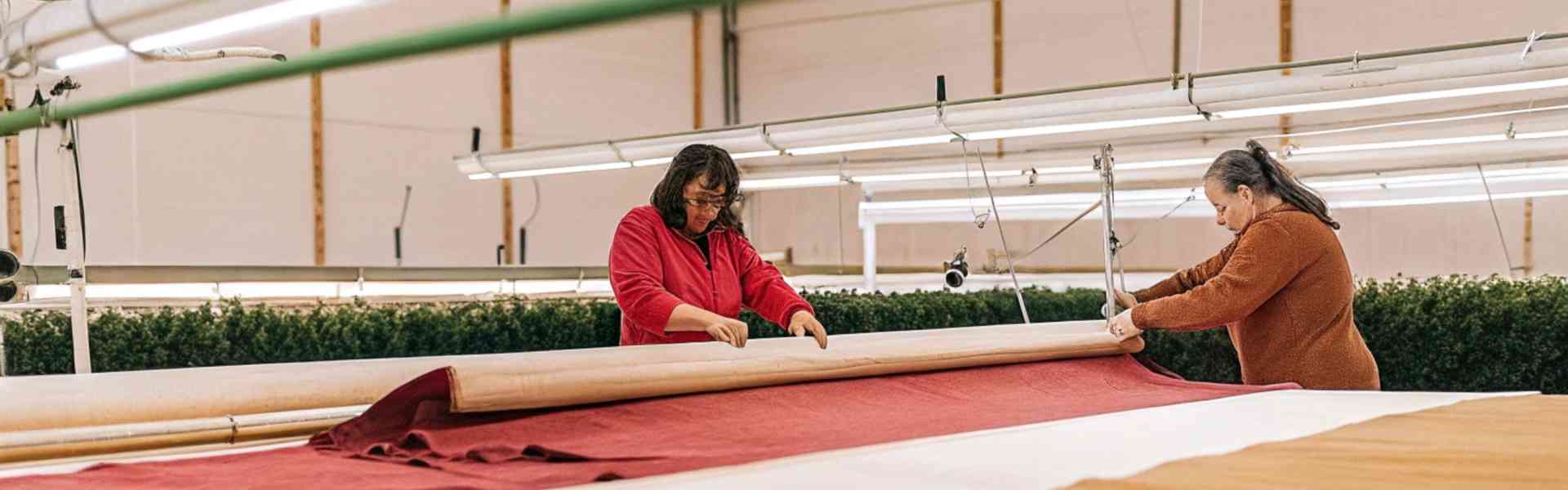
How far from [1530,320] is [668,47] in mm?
11061

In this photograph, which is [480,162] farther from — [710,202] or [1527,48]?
[1527,48]

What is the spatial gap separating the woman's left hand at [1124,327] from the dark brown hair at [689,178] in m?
1.09

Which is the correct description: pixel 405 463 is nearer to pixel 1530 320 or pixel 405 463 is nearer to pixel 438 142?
pixel 1530 320

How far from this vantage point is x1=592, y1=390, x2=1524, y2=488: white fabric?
5.62 ft

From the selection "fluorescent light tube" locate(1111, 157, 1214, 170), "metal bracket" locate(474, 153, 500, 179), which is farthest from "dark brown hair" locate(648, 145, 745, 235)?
"metal bracket" locate(474, 153, 500, 179)

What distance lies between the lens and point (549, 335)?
5.96 metres

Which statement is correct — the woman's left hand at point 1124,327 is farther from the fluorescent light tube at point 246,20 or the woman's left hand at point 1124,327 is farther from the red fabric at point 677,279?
the fluorescent light tube at point 246,20

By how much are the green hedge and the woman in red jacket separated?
2.23m

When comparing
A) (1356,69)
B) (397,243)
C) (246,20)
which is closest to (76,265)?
(246,20)

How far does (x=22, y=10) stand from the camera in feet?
30.8

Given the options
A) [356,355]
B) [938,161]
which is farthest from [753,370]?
[938,161]

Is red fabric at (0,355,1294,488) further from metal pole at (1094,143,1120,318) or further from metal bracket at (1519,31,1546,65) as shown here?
metal bracket at (1519,31,1546,65)

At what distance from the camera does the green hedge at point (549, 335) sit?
4.68m

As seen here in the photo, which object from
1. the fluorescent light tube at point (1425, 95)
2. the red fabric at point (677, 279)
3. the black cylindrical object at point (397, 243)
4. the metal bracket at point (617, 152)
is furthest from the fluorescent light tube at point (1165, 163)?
the black cylindrical object at point (397, 243)
